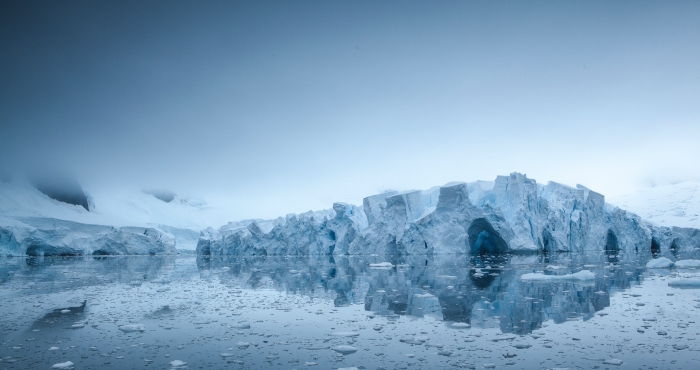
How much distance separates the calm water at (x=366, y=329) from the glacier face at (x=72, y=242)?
106ft

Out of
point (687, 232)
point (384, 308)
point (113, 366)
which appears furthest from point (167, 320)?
point (687, 232)

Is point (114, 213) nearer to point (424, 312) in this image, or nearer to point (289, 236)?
point (289, 236)

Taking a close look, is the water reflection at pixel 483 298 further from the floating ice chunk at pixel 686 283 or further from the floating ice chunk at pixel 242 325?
the floating ice chunk at pixel 242 325

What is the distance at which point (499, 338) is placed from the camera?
435cm

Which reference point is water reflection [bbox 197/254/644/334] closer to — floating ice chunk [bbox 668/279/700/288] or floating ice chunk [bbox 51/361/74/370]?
floating ice chunk [bbox 668/279/700/288]

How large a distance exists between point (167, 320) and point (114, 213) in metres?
83.9

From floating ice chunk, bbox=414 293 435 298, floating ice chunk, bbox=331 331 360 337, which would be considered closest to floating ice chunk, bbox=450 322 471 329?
floating ice chunk, bbox=331 331 360 337

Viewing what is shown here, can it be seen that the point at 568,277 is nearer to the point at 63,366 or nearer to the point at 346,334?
the point at 346,334

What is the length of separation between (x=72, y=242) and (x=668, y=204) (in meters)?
72.5

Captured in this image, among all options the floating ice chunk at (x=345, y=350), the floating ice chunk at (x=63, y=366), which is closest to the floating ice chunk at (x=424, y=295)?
the floating ice chunk at (x=345, y=350)

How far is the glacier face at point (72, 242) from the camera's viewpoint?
3397cm

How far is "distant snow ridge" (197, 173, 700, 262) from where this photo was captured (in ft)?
80.8

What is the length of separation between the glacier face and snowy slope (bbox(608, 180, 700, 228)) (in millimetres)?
52741

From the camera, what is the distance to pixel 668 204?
201ft
